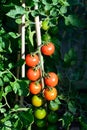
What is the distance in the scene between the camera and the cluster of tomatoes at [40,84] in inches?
80.7

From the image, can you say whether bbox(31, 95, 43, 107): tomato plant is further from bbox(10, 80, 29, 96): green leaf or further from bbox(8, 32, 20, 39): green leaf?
bbox(8, 32, 20, 39): green leaf

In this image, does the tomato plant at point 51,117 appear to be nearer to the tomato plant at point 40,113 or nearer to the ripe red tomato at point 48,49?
the tomato plant at point 40,113

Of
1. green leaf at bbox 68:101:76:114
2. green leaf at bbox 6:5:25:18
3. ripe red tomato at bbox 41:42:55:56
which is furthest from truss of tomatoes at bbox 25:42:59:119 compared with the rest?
green leaf at bbox 6:5:25:18

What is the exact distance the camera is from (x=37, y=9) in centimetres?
204

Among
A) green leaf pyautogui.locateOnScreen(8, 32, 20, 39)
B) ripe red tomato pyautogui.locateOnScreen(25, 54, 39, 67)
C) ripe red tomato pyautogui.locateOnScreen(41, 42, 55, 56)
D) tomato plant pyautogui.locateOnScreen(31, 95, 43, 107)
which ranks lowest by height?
tomato plant pyautogui.locateOnScreen(31, 95, 43, 107)

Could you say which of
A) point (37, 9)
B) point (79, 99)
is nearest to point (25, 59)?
point (37, 9)

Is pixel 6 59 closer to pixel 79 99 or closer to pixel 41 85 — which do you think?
pixel 41 85

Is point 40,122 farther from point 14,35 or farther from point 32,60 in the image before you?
point 14,35

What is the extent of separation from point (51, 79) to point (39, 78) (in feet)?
0.33

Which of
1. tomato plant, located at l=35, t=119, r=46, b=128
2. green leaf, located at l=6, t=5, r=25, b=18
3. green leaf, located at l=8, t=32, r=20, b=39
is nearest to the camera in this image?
green leaf, located at l=6, t=5, r=25, b=18

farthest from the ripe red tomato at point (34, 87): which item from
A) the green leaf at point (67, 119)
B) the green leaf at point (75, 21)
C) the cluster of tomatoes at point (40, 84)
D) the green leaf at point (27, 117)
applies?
the green leaf at point (75, 21)

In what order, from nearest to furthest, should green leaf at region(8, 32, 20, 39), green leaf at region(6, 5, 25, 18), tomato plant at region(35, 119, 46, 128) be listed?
1. green leaf at region(6, 5, 25, 18)
2. green leaf at region(8, 32, 20, 39)
3. tomato plant at region(35, 119, 46, 128)

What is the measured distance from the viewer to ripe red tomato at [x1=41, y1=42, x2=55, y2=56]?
6.66 ft

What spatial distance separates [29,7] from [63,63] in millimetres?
383
